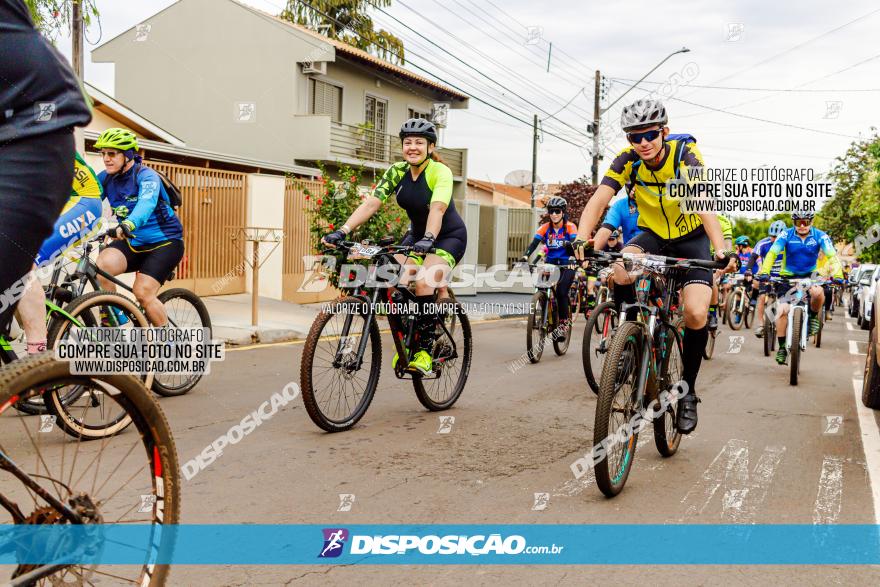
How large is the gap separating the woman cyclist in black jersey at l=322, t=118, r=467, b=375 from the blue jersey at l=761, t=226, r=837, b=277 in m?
5.97

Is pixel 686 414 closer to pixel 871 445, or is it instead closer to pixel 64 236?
pixel 871 445

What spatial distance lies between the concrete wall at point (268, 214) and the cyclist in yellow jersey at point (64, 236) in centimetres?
1062

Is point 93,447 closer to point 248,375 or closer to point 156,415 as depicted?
point 156,415

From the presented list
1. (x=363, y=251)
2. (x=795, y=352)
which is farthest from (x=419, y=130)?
(x=795, y=352)

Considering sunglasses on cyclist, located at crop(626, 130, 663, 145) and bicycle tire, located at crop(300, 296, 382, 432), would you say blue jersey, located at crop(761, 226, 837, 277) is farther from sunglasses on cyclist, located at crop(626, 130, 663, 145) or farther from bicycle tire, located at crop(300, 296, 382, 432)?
bicycle tire, located at crop(300, 296, 382, 432)

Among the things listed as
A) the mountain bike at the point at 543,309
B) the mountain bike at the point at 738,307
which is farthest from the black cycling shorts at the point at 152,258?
the mountain bike at the point at 738,307

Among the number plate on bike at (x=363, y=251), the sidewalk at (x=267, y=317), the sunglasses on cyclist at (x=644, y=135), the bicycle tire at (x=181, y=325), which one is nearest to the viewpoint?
the sunglasses on cyclist at (x=644, y=135)

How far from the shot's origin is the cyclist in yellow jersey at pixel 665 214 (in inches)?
214

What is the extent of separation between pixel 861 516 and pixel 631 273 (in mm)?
1842

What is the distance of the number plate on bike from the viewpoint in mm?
5926

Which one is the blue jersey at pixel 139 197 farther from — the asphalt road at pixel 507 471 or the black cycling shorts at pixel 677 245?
the black cycling shorts at pixel 677 245

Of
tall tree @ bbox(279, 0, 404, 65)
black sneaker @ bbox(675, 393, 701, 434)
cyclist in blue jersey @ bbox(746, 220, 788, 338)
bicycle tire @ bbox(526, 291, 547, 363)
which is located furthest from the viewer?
tall tree @ bbox(279, 0, 404, 65)

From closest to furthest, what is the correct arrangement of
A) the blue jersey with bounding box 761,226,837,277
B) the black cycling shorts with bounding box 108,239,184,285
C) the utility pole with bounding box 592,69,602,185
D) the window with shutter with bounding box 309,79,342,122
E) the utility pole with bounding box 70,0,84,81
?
the black cycling shorts with bounding box 108,239,184,285 < the utility pole with bounding box 70,0,84,81 < the blue jersey with bounding box 761,226,837,277 < the window with shutter with bounding box 309,79,342,122 < the utility pole with bounding box 592,69,602,185

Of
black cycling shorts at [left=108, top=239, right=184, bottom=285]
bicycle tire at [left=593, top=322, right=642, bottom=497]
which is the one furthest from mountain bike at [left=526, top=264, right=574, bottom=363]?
bicycle tire at [left=593, top=322, right=642, bottom=497]
